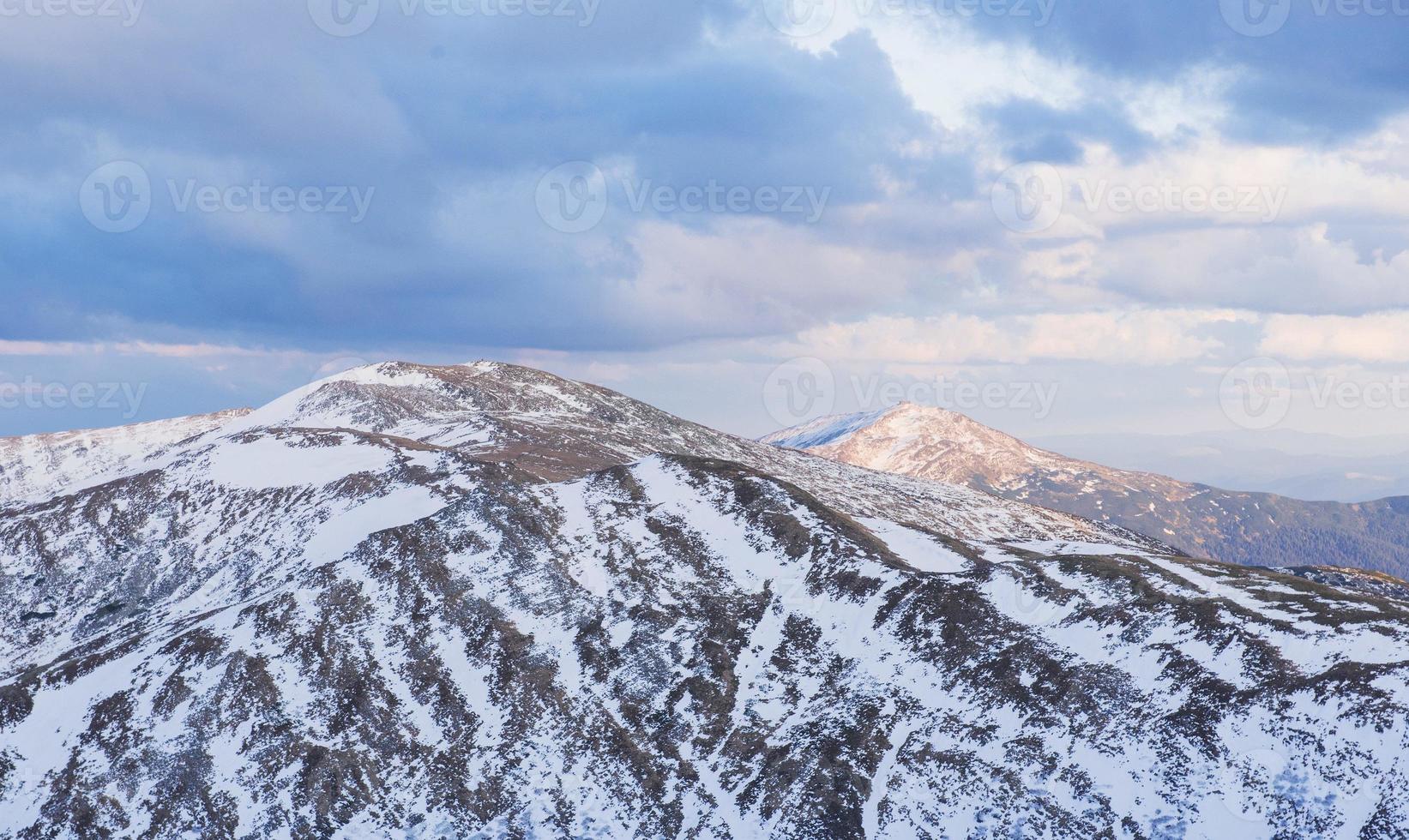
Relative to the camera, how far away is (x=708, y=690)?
89062 millimetres

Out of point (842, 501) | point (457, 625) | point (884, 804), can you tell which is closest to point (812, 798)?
point (884, 804)

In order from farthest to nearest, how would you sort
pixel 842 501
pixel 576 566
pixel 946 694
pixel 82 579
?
pixel 842 501 < pixel 82 579 < pixel 576 566 < pixel 946 694

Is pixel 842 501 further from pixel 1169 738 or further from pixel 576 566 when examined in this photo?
pixel 1169 738

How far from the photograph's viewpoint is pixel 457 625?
98.1m

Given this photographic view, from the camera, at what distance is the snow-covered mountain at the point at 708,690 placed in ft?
221

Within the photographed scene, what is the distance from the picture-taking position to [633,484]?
124 metres

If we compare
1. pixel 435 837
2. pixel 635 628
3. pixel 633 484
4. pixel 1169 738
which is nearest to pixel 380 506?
pixel 633 484

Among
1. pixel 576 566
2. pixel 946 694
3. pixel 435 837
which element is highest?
pixel 576 566

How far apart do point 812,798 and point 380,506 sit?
247 ft

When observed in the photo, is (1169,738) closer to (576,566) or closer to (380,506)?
(576,566)

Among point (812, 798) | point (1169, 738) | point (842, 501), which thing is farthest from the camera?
point (842, 501)

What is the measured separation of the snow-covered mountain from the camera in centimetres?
6744

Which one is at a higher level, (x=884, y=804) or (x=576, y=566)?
(x=576, y=566)

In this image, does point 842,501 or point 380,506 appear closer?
point 380,506
